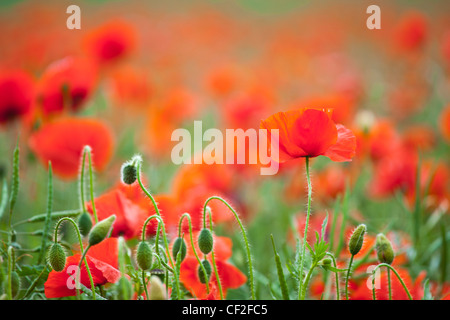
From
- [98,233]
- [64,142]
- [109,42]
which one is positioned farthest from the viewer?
[109,42]

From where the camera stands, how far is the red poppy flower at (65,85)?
952 millimetres

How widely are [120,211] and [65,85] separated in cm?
47

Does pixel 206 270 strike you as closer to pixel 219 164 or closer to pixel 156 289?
pixel 156 289

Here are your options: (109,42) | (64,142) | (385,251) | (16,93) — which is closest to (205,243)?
(385,251)

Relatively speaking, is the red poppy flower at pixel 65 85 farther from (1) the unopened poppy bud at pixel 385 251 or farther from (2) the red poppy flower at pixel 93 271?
(1) the unopened poppy bud at pixel 385 251

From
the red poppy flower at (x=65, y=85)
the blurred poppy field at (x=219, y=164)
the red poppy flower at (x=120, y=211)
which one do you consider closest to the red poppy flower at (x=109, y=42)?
the blurred poppy field at (x=219, y=164)

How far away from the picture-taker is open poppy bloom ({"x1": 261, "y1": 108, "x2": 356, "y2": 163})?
18.3 inches

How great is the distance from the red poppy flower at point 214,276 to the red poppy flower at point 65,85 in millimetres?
508

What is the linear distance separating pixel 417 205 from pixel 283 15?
2.16 m

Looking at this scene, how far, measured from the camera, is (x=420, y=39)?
179cm

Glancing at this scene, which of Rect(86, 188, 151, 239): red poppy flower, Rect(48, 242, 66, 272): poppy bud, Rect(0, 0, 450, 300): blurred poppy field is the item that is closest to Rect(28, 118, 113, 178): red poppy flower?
Rect(0, 0, 450, 300): blurred poppy field

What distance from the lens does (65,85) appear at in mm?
944
